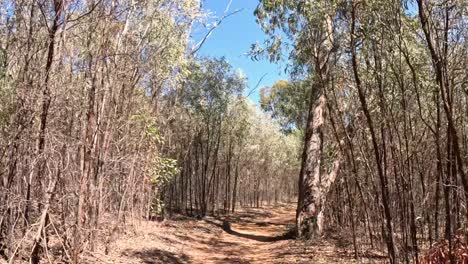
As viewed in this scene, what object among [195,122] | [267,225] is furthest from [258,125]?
[267,225]

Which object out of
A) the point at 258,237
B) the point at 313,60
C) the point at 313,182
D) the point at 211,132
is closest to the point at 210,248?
the point at 258,237

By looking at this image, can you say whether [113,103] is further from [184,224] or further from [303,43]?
[184,224]

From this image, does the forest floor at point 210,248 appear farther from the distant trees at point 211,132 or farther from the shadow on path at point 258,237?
the distant trees at point 211,132

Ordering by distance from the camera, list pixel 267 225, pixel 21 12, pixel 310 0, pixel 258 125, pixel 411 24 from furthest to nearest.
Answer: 1. pixel 258 125
2. pixel 267 225
3. pixel 310 0
4. pixel 21 12
5. pixel 411 24

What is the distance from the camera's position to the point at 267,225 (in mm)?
23609

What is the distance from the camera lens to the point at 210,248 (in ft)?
48.6

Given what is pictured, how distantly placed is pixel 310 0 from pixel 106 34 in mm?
3881

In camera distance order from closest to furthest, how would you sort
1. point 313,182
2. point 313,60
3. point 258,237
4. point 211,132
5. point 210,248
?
point 313,60
point 313,182
point 210,248
point 258,237
point 211,132

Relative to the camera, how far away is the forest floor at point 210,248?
10.8 metres

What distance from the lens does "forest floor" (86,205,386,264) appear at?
35.6 ft

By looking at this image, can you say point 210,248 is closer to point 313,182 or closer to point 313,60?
point 313,182

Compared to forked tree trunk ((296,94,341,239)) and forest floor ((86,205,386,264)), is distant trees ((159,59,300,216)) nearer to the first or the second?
forest floor ((86,205,386,264))

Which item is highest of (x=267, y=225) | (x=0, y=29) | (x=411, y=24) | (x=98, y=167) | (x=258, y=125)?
(x=258, y=125)

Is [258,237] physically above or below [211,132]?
below
